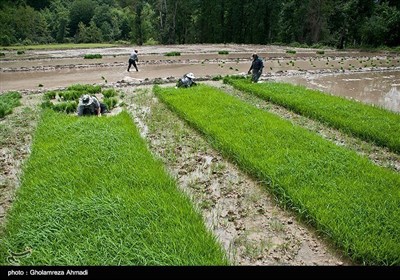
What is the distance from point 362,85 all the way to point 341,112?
6955 mm

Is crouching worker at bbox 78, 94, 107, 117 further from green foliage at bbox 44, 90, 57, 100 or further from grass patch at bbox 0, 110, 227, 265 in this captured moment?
green foliage at bbox 44, 90, 57, 100

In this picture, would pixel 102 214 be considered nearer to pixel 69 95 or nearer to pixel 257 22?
pixel 69 95

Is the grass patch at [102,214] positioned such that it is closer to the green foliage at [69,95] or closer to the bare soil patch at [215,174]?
the bare soil patch at [215,174]

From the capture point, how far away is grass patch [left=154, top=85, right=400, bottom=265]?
160 inches

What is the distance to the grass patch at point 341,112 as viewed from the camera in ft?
25.6

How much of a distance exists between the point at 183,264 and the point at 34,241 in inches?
73.4

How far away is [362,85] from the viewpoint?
15.1 meters

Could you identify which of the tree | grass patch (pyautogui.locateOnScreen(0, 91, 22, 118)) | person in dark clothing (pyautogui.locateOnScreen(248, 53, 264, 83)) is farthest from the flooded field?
the tree

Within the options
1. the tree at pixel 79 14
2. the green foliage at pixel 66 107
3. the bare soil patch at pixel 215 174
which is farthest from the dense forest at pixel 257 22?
the green foliage at pixel 66 107

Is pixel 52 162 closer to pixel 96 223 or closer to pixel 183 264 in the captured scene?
pixel 96 223

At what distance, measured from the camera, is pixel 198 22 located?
45000mm

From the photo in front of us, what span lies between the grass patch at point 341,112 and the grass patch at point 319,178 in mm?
1486

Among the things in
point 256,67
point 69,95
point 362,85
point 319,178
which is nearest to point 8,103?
point 69,95
